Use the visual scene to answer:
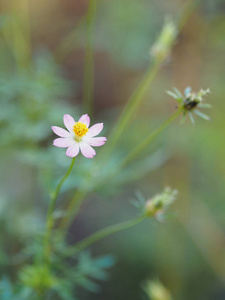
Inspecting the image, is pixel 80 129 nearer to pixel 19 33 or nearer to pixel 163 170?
pixel 19 33

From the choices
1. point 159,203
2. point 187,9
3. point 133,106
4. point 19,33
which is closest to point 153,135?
point 159,203

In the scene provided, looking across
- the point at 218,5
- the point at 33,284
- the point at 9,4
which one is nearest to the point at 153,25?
the point at 218,5

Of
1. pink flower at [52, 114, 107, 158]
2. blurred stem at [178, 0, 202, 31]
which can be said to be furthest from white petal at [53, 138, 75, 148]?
blurred stem at [178, 0, 202, 31]

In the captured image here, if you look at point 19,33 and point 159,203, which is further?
point 19,33

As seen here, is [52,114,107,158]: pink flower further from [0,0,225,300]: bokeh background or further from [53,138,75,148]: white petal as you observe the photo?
[0,0,225,300]: bokeh background

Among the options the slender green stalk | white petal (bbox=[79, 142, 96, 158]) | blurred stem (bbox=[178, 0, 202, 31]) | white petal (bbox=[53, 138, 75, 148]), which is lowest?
white petal (bbox=[79, 142, 96, 158])

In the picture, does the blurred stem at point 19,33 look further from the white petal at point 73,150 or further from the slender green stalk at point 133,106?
the white petal at point 73,150

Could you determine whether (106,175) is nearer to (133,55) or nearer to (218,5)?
(133,55)
